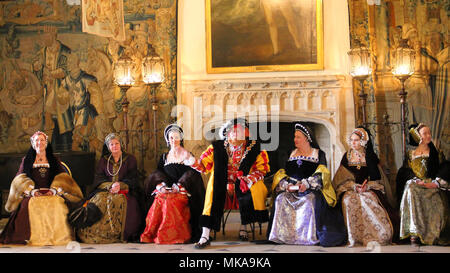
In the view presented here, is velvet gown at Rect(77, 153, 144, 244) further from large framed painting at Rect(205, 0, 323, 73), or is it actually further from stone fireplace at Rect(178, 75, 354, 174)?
large framed painting at Rect(205, 0, 323, 73)

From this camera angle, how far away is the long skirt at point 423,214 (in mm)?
5898

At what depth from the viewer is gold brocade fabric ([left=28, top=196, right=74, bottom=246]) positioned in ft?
20.6

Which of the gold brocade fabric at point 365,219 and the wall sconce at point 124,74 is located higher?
the wall sconce at point 124,74

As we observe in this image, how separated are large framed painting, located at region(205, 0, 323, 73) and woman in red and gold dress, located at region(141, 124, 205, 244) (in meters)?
2.21

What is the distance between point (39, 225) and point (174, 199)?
60.5 inches

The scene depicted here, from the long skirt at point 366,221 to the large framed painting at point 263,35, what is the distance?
2831 millimetres

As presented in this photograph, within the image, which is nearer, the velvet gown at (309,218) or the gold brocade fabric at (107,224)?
the velvet gown at (309,218)

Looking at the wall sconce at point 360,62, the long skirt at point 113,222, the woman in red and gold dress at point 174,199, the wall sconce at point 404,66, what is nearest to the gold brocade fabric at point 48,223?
the long skirt at point 113,222

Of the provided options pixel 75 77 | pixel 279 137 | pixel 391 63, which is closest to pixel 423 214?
pixel 391 63

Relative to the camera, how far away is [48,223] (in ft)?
20.7

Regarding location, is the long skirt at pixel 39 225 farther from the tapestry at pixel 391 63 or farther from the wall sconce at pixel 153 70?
the tapestry at pixel 391 63

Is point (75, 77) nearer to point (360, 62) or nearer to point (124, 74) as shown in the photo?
point (124, 74)

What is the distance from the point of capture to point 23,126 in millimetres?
8688

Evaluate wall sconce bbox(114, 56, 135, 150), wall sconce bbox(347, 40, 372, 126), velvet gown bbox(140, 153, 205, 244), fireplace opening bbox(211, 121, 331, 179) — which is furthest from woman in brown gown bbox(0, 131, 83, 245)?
wall sconce bbox(347, 40, 372, 126)
